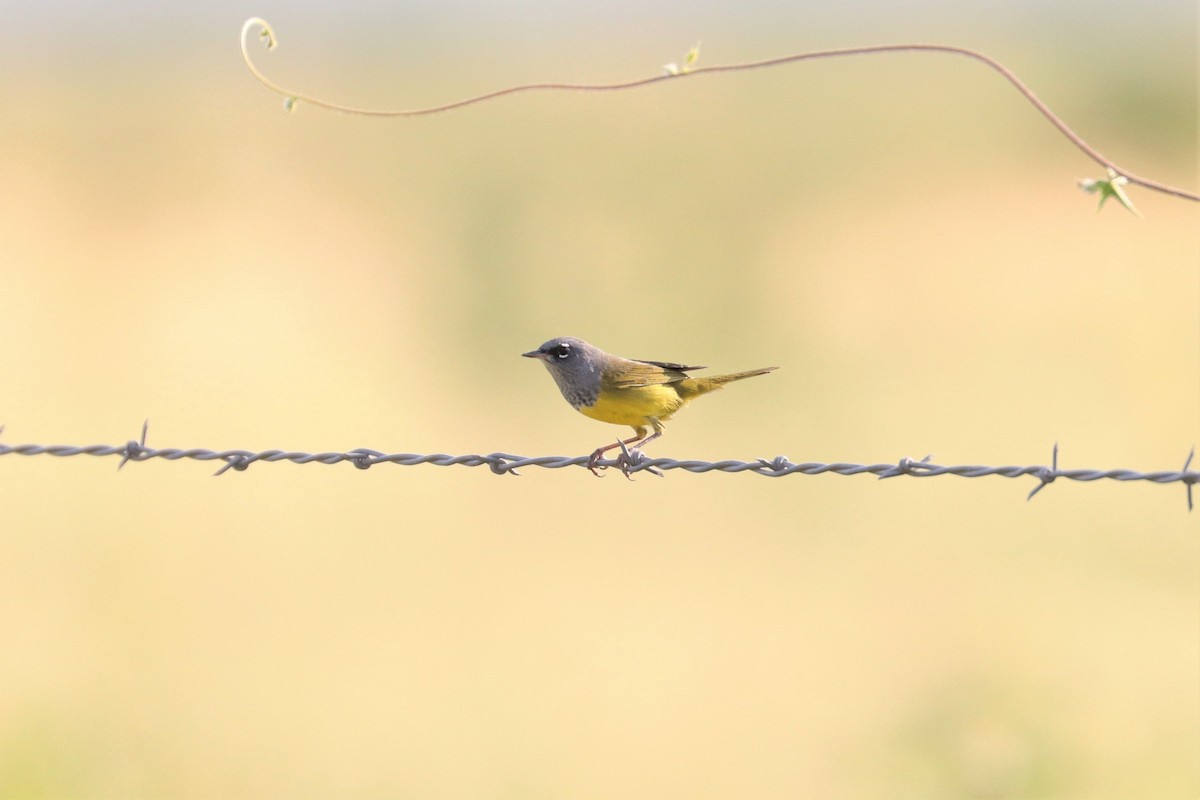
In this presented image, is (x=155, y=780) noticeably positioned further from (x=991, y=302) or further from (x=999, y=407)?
(x=991, y=302)

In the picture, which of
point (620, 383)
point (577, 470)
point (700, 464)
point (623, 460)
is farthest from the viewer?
point (577, 470)

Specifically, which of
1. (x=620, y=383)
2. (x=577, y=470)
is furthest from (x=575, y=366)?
(x=577, y=470)

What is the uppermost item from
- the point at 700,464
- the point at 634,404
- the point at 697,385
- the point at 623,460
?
the point at 697,385

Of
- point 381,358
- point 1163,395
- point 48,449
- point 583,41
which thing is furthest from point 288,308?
point 583,41

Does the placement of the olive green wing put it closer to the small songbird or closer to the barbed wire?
the small songbird

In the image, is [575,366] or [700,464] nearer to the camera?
[700,464]

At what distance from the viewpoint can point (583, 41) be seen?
4719 cm

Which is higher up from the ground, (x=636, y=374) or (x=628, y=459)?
(x=636, y=374)

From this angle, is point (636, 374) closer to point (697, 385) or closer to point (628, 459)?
point (697, 385)

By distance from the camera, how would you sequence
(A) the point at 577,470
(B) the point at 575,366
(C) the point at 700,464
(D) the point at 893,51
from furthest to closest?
1. (A) the point at 577,470
2. (B) the point at 575,366
3. (C) the point at 700,464
4. (D) the point at 893,51

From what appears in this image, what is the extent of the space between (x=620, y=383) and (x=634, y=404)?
124 millimetres

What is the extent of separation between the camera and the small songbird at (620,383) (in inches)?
243

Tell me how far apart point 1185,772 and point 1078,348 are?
32.2ft

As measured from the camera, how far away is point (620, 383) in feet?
20.2
